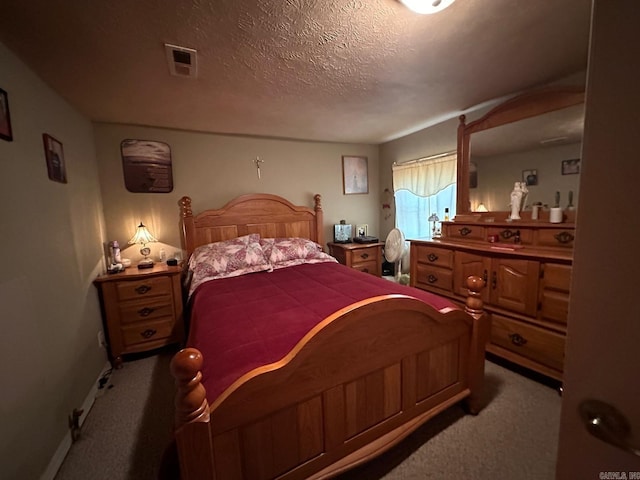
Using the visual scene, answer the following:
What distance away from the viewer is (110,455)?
4.81 ft

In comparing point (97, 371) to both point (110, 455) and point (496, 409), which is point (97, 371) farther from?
point (496, 409)

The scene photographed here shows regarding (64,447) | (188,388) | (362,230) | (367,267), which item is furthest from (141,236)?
(362,230)

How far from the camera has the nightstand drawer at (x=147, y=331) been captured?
2.35 metres

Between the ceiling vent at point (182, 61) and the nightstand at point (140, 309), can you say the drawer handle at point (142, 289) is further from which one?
the ceiling vent at point (182, 61)

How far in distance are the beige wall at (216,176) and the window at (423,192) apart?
0.61 m

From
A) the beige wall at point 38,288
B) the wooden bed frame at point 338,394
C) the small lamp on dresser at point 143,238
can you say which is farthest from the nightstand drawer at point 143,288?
the wooden bed frame at point 338,394

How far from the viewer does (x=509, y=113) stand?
234 cm

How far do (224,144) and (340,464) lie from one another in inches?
125

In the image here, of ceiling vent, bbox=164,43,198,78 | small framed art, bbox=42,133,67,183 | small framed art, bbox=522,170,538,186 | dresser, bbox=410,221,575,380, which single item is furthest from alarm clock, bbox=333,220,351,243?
small framed art, bbox=42,133,67,183

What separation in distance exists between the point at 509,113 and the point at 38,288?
11.9 feet

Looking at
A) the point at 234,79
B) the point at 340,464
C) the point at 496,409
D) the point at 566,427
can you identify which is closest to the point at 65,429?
the point at 340,464

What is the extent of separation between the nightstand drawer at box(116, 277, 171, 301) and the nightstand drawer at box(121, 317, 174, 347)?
266mm

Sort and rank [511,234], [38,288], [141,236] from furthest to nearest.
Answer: [141,236]
[511,234]
[38,288]

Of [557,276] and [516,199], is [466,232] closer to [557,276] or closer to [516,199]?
[516,199]
